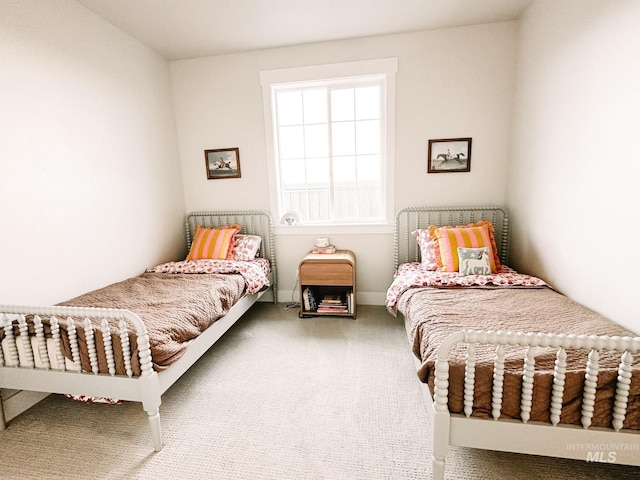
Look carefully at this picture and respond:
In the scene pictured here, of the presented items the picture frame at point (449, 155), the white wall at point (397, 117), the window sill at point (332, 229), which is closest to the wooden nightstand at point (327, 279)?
the window sill at point (332, 229)

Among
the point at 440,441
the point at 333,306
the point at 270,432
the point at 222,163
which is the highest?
the point at 222,163

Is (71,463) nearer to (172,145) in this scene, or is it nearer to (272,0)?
(172,145)

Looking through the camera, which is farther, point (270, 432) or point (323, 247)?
point (323, 247)

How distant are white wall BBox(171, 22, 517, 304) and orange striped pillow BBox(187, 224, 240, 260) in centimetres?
41

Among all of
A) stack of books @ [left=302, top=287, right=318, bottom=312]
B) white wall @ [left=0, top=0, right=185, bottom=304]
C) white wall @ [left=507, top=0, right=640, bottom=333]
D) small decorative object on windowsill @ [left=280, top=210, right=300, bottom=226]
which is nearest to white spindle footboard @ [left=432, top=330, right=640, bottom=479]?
white wall @ [left=507, top=0, right=640, bottom=333]

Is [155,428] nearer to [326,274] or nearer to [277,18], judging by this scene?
[326,274]

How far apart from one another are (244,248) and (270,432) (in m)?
1.94

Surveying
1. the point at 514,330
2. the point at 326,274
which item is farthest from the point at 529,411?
the point at 326,274

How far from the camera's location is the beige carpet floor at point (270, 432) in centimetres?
149

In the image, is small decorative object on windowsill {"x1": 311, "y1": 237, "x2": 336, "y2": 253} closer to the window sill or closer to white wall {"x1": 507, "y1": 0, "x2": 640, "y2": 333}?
the window sill

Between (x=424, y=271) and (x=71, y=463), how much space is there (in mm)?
2583

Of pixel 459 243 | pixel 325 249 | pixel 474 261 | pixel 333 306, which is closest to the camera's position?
pixel 474 261

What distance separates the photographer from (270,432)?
1.73 meters

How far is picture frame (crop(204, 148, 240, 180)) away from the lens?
3504 mm
